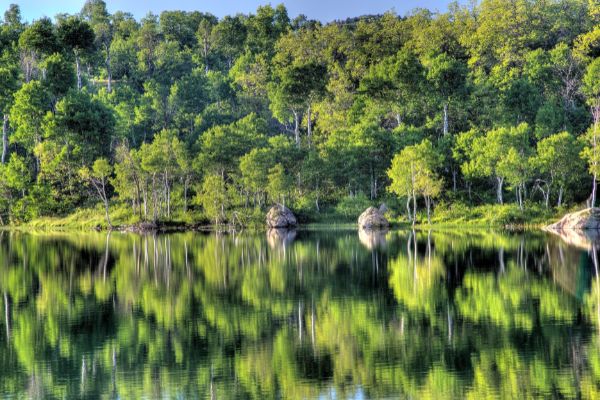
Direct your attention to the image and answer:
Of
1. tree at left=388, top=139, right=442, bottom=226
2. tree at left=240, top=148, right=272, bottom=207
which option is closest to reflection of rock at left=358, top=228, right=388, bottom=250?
tree at left=388, top=139, right=442, bottom=226

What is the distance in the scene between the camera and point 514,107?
84312 millimetres

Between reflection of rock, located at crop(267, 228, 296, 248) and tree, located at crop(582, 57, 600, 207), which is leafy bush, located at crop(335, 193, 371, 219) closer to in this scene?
reflection of rock, located at crop(267, 228, 296, 248)

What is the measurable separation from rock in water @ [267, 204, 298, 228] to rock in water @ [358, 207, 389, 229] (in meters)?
7.47

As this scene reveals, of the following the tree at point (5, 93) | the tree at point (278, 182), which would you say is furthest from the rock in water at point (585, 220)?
the tree at point (5, 93)

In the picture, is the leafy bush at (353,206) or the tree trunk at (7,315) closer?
the tree trunk at (7,315)

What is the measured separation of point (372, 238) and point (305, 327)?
3628 centimetres

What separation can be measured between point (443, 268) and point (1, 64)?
79.7m

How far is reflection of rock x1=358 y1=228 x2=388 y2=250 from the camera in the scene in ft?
164

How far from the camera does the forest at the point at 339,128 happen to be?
2904 inches

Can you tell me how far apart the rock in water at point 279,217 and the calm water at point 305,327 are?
32896mm

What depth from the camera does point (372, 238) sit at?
57375mm

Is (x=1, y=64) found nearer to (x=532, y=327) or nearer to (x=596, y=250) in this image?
(x=596, y=250)

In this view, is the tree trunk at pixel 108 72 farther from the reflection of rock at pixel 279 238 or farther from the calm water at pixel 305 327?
the calm water at pixel 305 327

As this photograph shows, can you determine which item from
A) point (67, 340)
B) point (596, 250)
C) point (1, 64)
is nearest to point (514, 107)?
point (596, 250)
